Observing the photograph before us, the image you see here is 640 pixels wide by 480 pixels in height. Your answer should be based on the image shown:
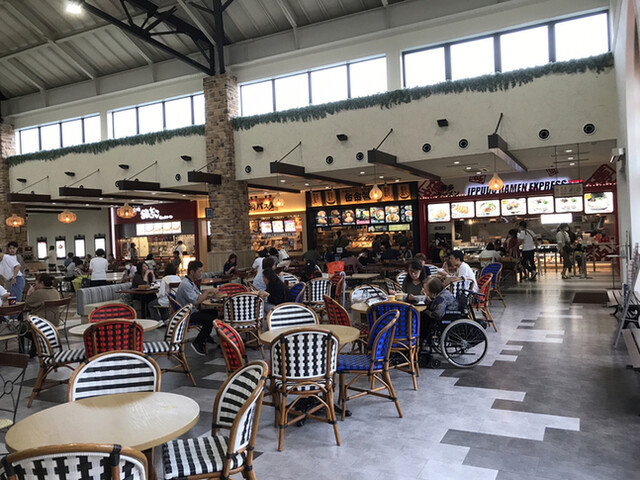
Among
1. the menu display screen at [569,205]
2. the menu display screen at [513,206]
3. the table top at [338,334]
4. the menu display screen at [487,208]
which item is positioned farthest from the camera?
the menu display screen at [487,208]

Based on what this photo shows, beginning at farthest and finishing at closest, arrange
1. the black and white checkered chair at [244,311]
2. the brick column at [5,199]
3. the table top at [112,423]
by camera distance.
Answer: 1. the brick column at [5,199]
2. the black and white checkered chair at [244,311]
3. the table top at [112,423]

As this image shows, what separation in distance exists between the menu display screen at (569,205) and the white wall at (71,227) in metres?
19.4

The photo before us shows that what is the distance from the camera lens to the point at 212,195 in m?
14.4

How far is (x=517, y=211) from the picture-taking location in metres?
16.5

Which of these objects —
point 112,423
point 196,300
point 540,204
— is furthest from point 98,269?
point 540,204

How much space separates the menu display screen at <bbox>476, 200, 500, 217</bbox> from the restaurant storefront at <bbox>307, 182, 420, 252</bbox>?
211 centimetres

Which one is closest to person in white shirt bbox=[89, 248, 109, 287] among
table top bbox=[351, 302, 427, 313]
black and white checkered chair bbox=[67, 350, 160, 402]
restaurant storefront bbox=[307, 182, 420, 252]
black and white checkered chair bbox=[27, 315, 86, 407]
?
black and white checkered chair bbox=[27, 315, 86, 407]

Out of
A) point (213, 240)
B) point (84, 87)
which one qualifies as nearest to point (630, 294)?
point (213, 240)

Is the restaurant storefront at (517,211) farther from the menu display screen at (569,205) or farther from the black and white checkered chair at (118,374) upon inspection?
the black and white checkered chair at (118,374)

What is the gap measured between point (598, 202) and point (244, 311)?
13.0 metres

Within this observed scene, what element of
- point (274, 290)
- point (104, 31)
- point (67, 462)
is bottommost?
point (67, 462)

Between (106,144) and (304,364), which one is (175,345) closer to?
(304,364)

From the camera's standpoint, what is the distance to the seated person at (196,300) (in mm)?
7242

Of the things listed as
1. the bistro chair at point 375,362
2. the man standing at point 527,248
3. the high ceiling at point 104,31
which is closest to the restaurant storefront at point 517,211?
the man standing at point 527,248
